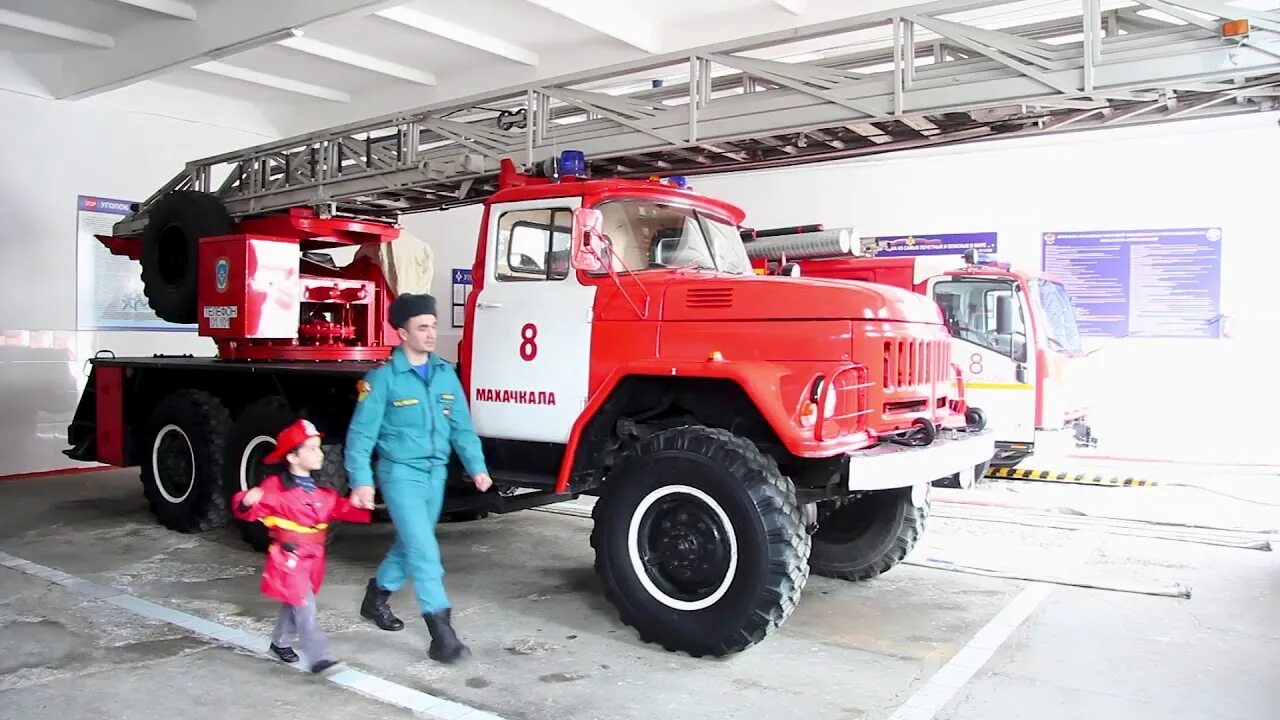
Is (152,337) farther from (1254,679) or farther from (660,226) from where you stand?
(1254,679)

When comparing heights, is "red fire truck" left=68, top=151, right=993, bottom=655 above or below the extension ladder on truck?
below

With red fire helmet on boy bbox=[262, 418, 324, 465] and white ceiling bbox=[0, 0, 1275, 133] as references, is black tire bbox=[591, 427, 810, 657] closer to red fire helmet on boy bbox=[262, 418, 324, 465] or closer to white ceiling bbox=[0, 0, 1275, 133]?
red fire helmet on boy bbox=[262, 418, 324, 465]

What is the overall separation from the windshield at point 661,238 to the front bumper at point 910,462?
1.46m

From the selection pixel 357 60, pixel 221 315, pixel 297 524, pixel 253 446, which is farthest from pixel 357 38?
pixel 297 524

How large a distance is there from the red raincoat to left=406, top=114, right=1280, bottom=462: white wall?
27.7ft

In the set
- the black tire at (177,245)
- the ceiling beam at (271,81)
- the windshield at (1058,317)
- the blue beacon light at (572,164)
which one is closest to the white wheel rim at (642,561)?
the blue beacon light at (572,164)

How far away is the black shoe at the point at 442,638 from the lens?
434 cm

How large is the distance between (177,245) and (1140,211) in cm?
922

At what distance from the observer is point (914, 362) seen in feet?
16.1

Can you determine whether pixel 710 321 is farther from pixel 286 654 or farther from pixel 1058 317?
pixel 1058 317

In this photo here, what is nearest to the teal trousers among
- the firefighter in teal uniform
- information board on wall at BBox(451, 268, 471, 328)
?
the firefighter in teal uniform

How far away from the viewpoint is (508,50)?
1044cm

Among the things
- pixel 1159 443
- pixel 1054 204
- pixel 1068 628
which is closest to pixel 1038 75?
pixel 1068 628

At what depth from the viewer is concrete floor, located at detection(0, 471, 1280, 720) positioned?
13.0 feet
